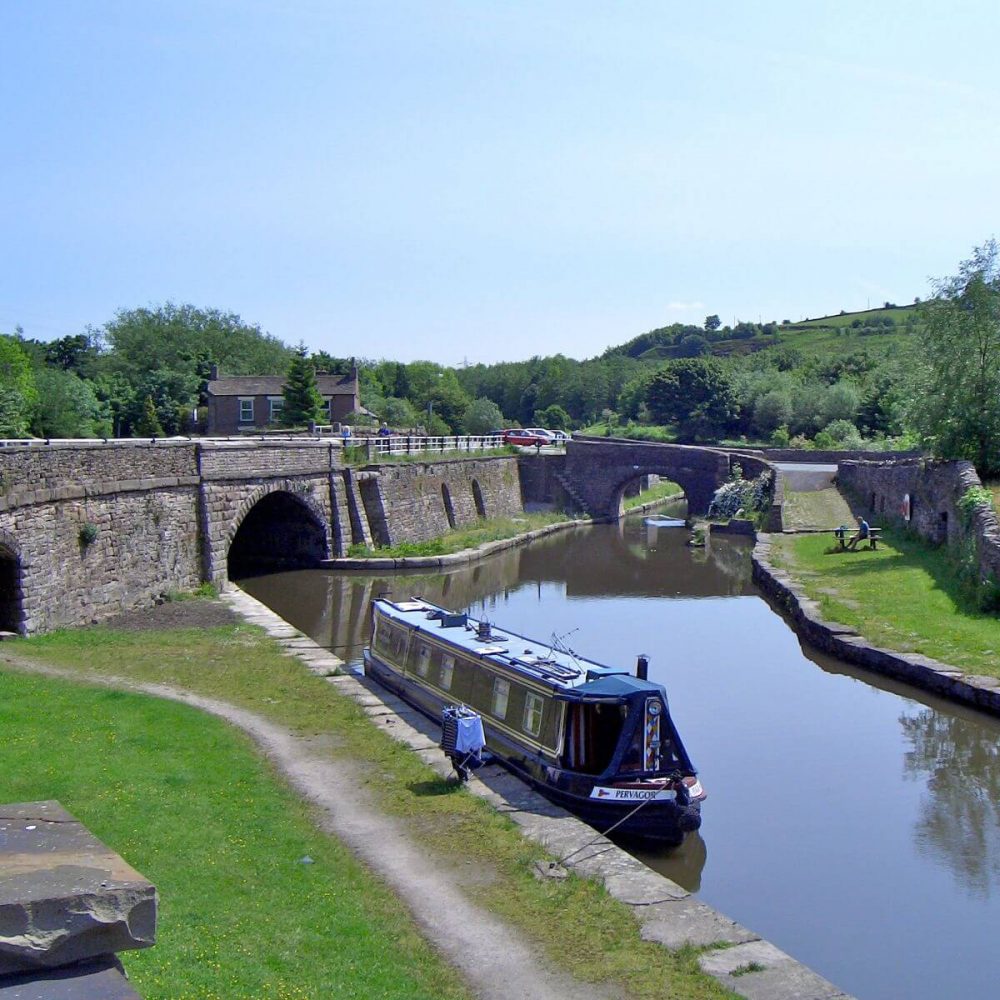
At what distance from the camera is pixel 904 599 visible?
22938mm

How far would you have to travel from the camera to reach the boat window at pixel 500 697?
13.7 meters

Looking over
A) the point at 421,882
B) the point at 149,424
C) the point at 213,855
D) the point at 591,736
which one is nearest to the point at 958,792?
the point at 591,736

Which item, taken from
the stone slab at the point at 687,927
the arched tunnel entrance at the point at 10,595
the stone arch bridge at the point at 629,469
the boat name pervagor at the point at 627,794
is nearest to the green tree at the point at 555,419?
the stone arch bridge at the point at 629,469

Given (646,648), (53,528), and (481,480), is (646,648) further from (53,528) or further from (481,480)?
(481,480)

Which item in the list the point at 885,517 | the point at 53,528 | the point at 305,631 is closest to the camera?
the point at 53,528

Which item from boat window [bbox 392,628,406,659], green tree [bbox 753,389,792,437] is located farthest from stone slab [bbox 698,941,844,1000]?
green tree [bbox 753,389,792,437]

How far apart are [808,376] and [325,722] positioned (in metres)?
72.4

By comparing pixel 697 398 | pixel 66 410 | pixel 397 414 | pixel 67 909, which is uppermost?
pixel 697 398

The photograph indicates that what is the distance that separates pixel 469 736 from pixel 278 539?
71.5ft

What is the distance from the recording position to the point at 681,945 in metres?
8.61

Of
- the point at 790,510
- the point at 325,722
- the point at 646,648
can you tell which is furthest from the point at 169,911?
the point at 790,510

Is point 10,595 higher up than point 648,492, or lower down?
higher up

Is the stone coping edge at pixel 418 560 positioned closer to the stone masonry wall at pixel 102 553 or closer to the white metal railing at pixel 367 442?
the white metal railing at pixel 367 442

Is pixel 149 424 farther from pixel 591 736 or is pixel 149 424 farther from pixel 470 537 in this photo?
pixel 591 736
